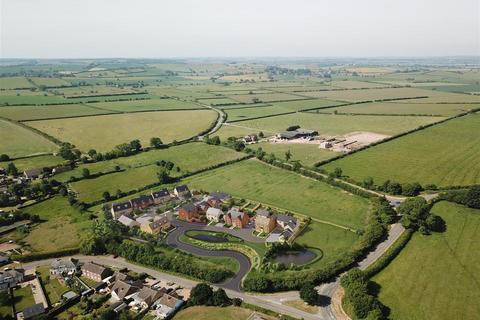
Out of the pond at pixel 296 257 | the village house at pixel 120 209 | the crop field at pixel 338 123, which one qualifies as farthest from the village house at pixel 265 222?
the crop field at pixel 338 123

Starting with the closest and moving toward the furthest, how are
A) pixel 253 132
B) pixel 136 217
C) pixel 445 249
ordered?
pixel 445 249
pixel 136 217
pixel 253 132

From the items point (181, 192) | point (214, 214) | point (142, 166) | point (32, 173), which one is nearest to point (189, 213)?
point (214, 214)

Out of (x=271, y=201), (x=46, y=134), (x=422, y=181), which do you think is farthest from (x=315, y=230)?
(x=46, y=134)

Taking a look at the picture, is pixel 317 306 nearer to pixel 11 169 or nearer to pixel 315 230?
pixel 315 230

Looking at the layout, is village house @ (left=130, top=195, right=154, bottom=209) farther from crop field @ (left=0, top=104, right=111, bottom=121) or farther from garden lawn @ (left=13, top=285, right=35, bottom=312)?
crop field @ (left=0, top=104, right=111, bottom=121)

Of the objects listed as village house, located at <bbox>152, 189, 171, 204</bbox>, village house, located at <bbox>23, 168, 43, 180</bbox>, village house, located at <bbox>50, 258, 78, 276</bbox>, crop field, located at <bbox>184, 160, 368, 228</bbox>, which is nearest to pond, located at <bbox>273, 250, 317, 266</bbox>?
crop field, located at <bbox>184, 160, 368, 228</bbox>
